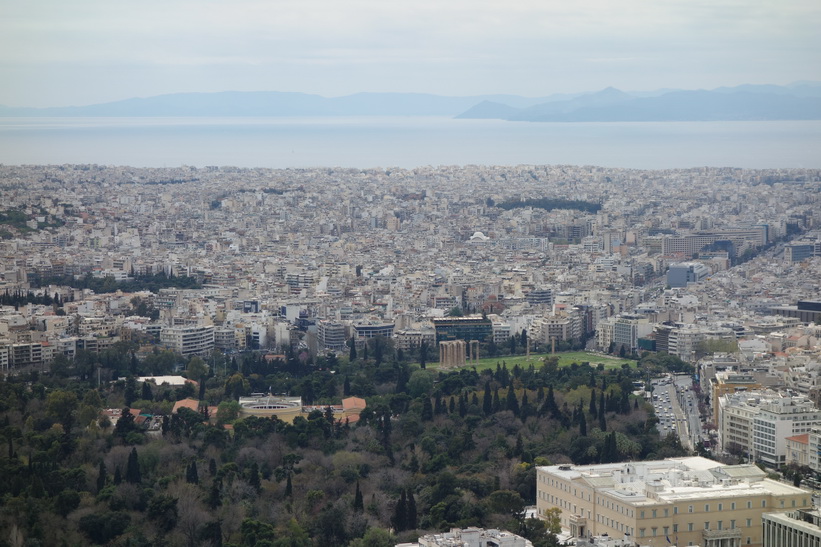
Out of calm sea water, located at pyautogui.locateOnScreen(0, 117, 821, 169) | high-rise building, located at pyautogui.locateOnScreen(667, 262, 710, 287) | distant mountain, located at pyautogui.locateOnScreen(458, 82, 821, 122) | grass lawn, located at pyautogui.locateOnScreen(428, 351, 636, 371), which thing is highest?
distant mountain, located at pyautogui.locateOnScreen(458, 82, 821, 122)

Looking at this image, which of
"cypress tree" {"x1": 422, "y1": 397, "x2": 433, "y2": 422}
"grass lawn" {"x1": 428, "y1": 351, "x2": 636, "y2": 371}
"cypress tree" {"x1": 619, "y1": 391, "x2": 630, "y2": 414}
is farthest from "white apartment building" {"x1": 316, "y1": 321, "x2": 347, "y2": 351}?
"cypress tree" {"x1": 619, "y1": 391, "x2": 630, "y2": 414}

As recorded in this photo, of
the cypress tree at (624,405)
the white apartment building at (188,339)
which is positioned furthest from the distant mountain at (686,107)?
the cypress tree at (624,405)

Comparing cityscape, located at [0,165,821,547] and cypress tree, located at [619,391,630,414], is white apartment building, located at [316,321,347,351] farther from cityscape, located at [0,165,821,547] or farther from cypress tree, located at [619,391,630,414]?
cypress tree, located at [619,391,630,414]

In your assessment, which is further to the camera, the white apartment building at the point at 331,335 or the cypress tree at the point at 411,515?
the white apartment building at the point at 331,335

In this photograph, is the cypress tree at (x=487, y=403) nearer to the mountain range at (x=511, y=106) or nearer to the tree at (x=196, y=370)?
the tree at (x=196, y=370)

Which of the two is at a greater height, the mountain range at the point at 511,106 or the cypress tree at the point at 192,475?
the mountain range at the point at 511,106

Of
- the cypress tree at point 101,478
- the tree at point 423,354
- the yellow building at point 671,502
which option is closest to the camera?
the yellow building at point 671,502

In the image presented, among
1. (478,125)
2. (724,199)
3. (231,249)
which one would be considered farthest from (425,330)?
(478,125)
